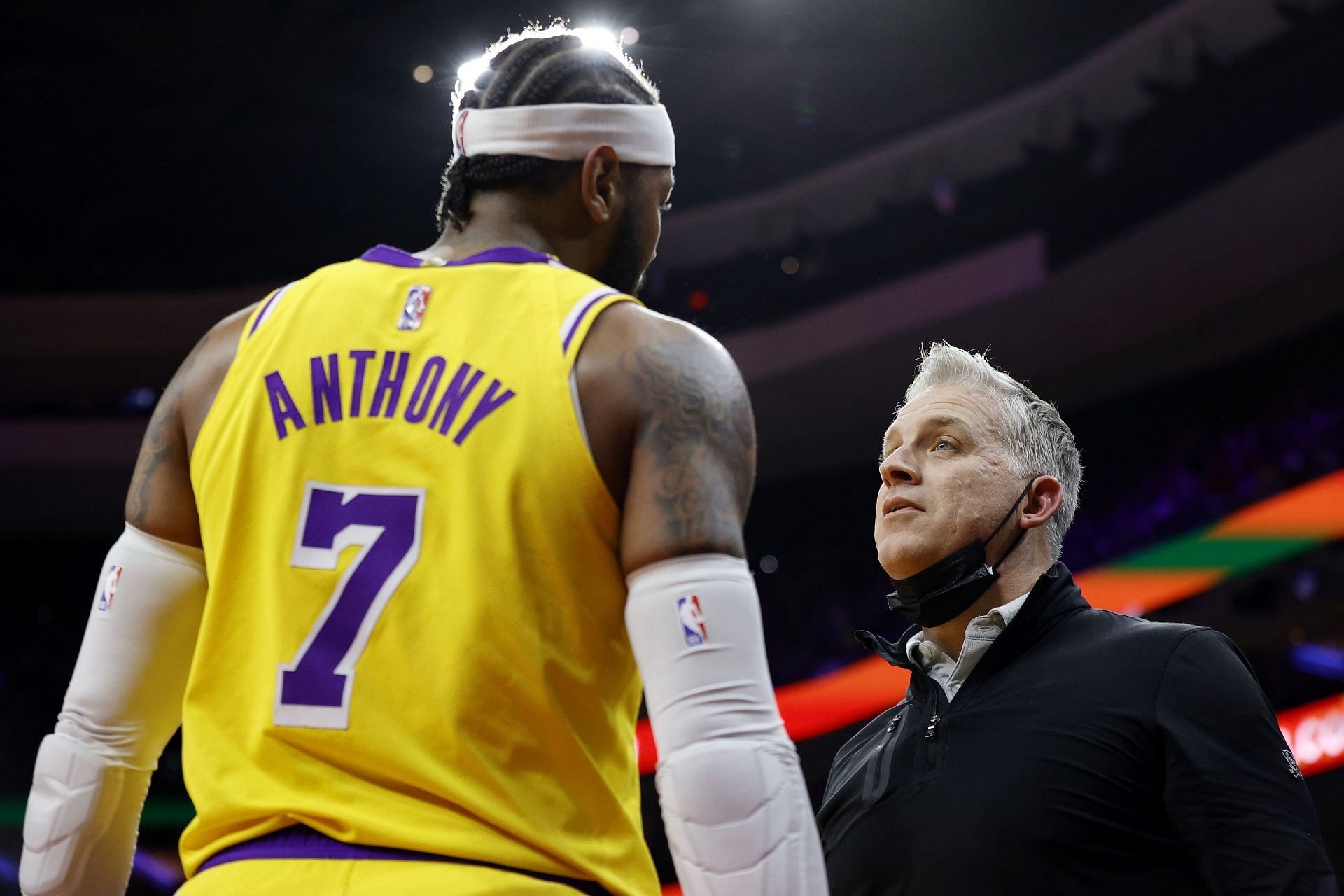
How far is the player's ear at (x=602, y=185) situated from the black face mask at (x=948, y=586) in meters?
1.08

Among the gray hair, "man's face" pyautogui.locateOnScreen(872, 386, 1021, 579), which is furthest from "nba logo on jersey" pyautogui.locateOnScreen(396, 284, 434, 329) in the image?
the gray hair

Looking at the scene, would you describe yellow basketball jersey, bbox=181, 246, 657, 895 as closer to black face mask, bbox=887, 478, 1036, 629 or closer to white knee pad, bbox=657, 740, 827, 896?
white knee pad, bbox=657, 740, 827, 896

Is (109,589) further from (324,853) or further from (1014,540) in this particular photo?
(1014,540)

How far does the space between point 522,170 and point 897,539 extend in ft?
3.95

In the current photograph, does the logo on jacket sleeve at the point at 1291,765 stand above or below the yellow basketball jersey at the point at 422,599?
below

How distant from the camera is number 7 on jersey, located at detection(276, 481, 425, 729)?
1.29 m

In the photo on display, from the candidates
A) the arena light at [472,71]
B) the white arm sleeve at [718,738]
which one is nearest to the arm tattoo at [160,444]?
the arena light at [472,71]

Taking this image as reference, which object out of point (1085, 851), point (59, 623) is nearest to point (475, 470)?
point (1085, 851)

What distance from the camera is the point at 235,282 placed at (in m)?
11.8

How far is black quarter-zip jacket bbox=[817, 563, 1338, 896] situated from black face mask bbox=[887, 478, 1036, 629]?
102 millimetres

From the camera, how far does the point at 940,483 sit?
252 centimetres

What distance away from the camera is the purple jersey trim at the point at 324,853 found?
1.23m

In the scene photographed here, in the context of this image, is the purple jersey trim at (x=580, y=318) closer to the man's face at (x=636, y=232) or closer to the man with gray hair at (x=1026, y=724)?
the man's face at (x=636, y=232)

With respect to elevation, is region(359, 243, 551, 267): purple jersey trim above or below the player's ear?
below
